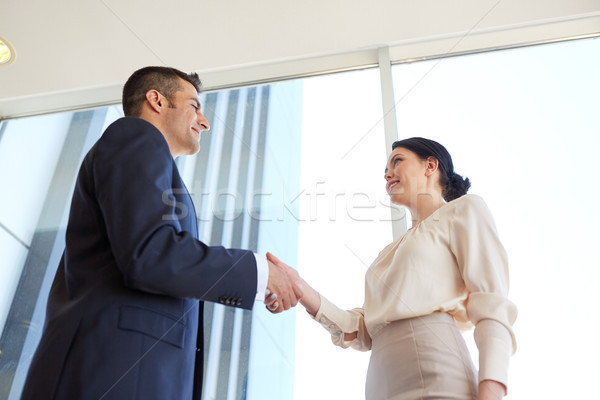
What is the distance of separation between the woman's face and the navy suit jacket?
69 cm

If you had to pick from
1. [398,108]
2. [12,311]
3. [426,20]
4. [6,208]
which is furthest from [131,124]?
[6,208]

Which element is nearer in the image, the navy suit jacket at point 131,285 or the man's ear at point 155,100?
the navy suit jacket at point 131,285

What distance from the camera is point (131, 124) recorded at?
1.23 m

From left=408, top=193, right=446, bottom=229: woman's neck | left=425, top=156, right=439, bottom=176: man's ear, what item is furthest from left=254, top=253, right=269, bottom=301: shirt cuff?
left=425, top=156, right=439, bottom=176: man's ear

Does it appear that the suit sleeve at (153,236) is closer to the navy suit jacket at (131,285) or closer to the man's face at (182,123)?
the navy suit jacket at (131,285)

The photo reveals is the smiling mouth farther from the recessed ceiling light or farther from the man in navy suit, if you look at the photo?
the recessed ceiling light

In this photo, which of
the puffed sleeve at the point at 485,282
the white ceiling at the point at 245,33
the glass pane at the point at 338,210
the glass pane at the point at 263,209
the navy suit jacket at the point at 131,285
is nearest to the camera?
the navy suit jacket at the point at 131,285

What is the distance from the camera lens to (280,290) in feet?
4.33

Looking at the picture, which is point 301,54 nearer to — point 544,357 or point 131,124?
point 131,124

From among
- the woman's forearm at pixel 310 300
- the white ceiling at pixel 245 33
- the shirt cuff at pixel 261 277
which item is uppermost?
the white ceiling at pixel 245 33

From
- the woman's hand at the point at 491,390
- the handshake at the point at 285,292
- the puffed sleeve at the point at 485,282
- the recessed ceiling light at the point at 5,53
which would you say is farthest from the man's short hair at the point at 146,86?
the recessed ceiling light at the point at 5,53

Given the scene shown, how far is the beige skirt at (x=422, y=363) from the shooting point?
1122 mm

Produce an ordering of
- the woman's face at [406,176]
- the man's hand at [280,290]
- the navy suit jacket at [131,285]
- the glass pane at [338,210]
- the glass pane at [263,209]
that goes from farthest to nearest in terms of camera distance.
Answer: the glass pane at [263,209], the glass pane at [338,210], the woman's face at [406,176], the man's hand at [280,290], the navy suit jacket at [131,285]

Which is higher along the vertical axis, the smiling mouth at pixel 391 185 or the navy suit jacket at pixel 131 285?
the smiling mouth at pixel 391 185
